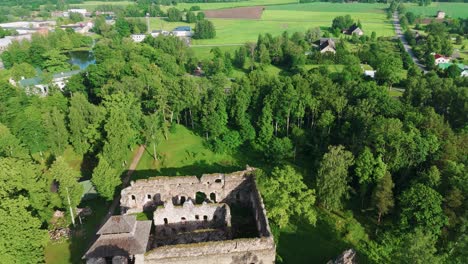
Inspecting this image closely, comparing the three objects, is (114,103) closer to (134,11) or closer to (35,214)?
(35,214)

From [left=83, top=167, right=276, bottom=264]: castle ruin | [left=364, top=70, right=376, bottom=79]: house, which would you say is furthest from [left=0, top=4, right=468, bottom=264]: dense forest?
[left=364, top=70, right=376, bottom=79]: house

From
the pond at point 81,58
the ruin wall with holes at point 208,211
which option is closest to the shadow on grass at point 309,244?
the ruin wall with holes at point 208,211

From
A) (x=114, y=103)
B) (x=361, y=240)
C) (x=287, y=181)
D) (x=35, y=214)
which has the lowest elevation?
(x=361, y=240)

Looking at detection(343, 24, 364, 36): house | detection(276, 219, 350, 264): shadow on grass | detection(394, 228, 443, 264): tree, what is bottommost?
detection(276, 219, 350, 264): shadow on grass

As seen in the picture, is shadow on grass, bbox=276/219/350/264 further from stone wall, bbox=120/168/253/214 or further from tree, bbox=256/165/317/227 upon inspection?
stone wall, bbox=120/168/253/214

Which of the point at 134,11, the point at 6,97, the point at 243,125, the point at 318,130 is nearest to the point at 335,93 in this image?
the point at 318,130

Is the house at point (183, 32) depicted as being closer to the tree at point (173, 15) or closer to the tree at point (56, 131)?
the tree at point (173, 15)
